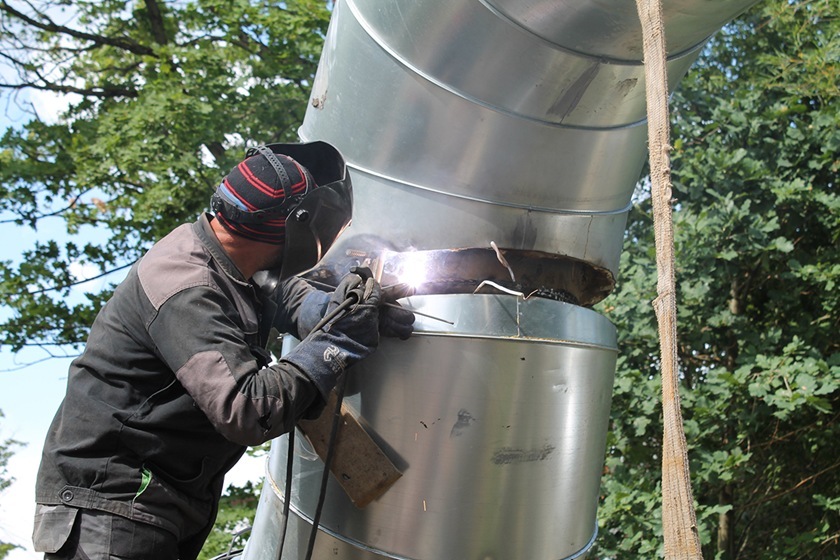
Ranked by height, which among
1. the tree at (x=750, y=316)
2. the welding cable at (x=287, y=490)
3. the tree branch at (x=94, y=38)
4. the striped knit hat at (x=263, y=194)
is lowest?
the welding cable at (x=287, y=490)

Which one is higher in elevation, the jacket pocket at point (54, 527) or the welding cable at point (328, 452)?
the welding cable at point (328, 452)

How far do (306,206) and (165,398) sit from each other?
0.54m

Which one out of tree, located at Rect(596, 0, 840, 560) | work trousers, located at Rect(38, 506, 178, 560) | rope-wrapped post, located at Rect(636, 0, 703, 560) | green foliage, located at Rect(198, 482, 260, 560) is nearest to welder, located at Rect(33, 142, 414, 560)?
work trousers, located at Rect(38, 506, 178, 560)

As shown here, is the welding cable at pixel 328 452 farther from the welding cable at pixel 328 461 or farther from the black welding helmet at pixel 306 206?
the black welding helmet at pixel 306 206

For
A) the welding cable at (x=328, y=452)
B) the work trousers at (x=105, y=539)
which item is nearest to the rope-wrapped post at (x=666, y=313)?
the welding cable at (x=328, y=452)

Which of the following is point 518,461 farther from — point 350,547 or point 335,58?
point 335,58

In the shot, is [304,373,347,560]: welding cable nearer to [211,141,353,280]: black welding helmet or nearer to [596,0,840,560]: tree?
[211,141,353,280]: black welding helmet

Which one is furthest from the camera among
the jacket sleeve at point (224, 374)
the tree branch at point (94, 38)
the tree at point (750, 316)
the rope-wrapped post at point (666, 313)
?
the tree branch at point (94, 38)

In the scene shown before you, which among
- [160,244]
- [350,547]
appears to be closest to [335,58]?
[160,244]

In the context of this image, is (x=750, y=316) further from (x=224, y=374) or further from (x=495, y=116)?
(x=224, y=374)

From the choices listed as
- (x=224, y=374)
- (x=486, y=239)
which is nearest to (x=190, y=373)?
(x=224, y=374)

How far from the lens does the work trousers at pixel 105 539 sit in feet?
6.06

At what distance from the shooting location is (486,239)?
209 cm

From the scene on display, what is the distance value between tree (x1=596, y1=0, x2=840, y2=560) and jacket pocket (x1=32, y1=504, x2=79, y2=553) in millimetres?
2937
